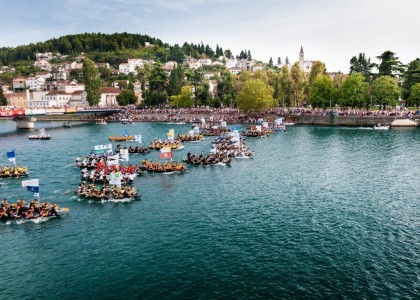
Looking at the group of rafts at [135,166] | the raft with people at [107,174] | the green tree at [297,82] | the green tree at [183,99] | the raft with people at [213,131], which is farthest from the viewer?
the green tree at [183,99]

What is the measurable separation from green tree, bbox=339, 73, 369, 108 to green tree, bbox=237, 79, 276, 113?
77.5 ft

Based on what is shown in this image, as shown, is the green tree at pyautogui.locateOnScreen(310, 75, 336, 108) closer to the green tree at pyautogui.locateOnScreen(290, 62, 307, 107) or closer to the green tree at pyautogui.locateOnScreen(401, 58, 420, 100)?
the green tree at pyautogui.locateOnScreen(290, 62, 307, 107)

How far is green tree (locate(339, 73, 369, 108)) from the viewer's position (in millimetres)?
120938

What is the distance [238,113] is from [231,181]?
296 feet

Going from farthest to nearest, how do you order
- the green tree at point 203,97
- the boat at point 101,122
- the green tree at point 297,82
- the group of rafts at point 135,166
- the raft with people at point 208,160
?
the green tree at point 203,97
the boat at point 101,122
the green tree at point 297,82
the raft with people at point 208,160
the group of rafts at point 135,166

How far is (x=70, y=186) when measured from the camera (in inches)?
2048

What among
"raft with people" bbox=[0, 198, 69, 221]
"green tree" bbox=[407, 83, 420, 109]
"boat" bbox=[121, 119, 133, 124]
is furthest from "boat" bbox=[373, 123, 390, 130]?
"raft with people" bbox=[0, 198, 69, 221]

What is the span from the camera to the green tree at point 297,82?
136250 millimetres

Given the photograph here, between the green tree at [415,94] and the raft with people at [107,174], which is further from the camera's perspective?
the green tree at [415,94]

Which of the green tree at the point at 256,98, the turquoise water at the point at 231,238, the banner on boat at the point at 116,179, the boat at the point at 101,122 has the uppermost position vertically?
the green tree at the point at 256,98

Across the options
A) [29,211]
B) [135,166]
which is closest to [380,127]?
[135,166]

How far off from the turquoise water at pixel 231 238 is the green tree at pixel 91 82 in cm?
11234

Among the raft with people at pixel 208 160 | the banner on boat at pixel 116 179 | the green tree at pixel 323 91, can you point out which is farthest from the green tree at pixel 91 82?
the banner on boat at pixel 116 179

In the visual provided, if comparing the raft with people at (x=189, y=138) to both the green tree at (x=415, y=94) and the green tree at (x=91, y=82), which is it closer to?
the green tree at (x=415, y=94)
